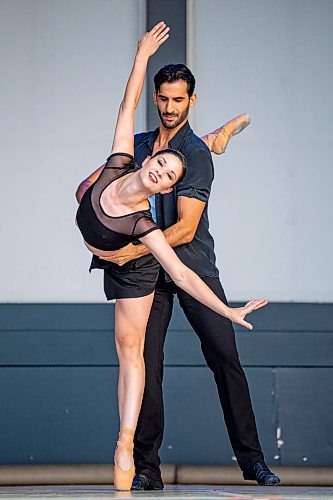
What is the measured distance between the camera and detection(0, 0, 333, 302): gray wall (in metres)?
7.28

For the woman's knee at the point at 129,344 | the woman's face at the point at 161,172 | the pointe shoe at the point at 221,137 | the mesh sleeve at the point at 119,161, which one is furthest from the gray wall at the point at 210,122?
the woman's face at the point at 161,172

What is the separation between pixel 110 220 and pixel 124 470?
0.93 metres

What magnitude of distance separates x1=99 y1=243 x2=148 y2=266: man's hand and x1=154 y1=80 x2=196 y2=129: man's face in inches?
22.4

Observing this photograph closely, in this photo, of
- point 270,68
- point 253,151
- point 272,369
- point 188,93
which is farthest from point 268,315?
point 188,93

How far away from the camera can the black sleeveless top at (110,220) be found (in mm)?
4879

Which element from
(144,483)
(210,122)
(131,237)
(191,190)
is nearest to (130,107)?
(191,190)

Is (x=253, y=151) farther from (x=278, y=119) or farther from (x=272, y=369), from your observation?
(x=272, y=369)

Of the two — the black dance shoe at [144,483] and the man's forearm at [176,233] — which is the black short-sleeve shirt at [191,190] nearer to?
the man's forearm at [176,233]

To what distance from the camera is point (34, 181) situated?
24.0 feet

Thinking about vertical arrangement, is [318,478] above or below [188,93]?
below

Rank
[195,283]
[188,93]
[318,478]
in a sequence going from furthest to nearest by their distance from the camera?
1. [318,478]
2. [188,93]
3. [195,283]

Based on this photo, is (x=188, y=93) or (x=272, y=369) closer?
(x=188, y=93)

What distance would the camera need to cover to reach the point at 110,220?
4906 mm

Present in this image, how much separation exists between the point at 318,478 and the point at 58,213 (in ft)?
6.58
